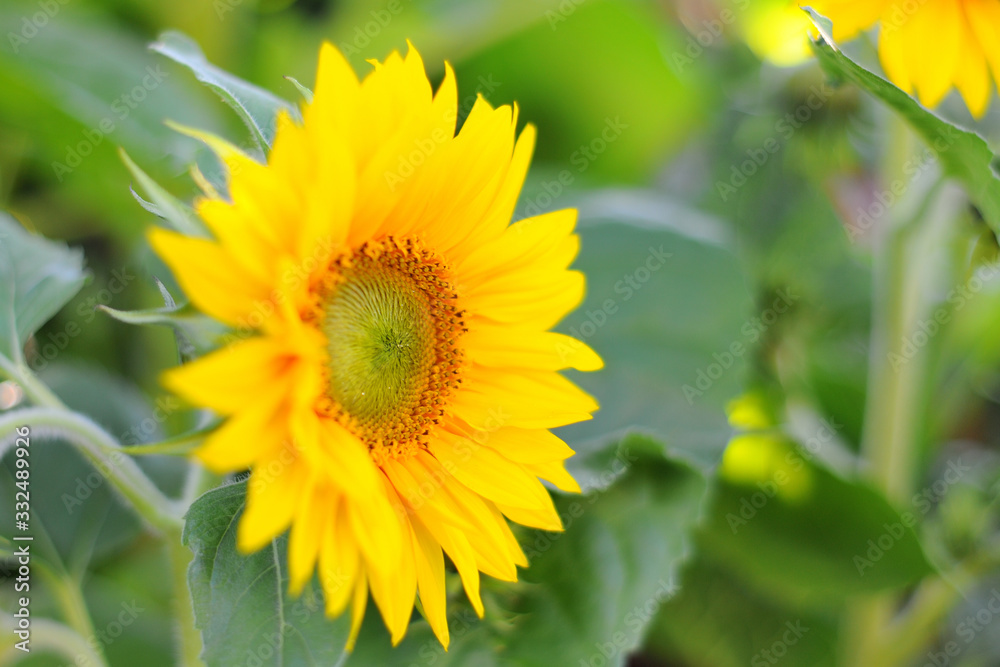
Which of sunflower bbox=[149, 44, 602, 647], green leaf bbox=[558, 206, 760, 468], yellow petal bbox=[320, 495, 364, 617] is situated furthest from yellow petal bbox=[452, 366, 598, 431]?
green leaf bbox=[558, 206, 760, 468]

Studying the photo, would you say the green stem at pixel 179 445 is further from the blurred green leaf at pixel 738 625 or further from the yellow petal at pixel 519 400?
the blurred green leaf at pixel 738 625

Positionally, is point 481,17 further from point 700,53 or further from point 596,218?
point 596,218

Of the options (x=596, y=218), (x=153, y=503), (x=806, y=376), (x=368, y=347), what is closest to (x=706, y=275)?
(x=596, y=218)

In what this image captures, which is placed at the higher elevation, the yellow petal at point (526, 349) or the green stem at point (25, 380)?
the yellow petal at point (526, 349)

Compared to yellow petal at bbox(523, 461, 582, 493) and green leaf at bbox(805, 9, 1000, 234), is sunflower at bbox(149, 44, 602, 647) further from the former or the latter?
green leaf at bbox(805, 9, 1000, 234)

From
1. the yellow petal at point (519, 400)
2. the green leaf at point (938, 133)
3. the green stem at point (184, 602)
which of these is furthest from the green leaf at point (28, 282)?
the green leaf at point (938, 133)

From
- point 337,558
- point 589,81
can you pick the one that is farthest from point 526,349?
point 589,81
